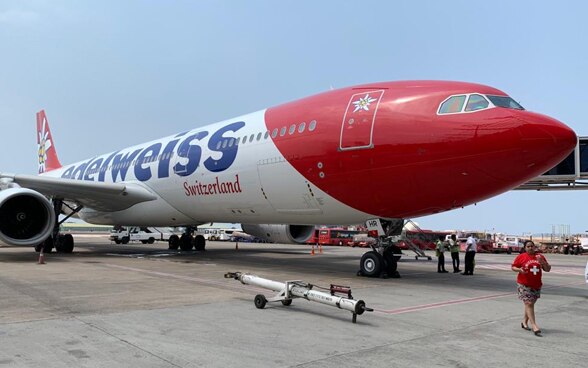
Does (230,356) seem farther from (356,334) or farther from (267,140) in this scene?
(267,140)

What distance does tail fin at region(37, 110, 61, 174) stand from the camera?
2862cm

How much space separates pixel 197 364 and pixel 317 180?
6.96 metres

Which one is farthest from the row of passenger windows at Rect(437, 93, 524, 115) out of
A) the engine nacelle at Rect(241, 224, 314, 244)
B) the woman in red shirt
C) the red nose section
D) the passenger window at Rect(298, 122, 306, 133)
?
the engine nacelle at Rect(241, 224, 314, 244)

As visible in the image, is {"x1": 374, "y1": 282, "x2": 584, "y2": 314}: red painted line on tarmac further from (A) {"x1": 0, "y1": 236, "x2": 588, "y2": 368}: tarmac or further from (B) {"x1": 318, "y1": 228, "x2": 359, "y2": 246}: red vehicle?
(B) {"x1": 318, "y1": 228, "x2": 359, "y2": 246}: red vehicle

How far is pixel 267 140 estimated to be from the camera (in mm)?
12242

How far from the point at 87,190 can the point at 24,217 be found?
209cm

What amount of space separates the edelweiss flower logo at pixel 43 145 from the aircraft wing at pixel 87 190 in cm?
1271

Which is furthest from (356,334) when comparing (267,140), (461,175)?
(267,140)

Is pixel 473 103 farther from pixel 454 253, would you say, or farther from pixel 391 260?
pixel 454 253

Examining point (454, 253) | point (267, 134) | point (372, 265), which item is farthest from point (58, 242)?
point (454, 253)

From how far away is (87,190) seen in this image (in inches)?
661

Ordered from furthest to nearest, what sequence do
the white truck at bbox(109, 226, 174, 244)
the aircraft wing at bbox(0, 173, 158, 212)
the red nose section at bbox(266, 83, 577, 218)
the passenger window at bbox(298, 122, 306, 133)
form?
1. the white truck at bbox(109, 226, 174, 244)
2. the aircraft wing at bbox(0, 173, 158, 212)
3. the passenger window at bbox(298, 122, 306, 133)
4. the red nose section at bbox(266, 83, 577, 218)

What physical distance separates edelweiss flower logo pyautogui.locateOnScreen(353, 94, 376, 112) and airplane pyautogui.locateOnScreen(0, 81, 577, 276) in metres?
0.03

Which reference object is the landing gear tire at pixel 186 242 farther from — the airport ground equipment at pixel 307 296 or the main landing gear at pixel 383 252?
the airport ground equipment at pixel 307 296
